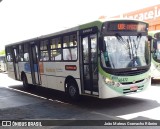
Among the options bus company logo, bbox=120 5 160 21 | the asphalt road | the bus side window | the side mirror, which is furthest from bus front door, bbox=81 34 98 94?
bus company logo, bbox=120 5 160 21

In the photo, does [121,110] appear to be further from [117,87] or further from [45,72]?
[45,72]

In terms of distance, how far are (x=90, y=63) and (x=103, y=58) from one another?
2.45ft

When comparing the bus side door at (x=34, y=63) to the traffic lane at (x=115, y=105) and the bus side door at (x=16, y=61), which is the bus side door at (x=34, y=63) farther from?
the traffic lane at (x=115, y=105)

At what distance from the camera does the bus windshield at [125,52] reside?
889 cm

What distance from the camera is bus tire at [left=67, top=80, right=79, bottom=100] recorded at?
1046 centimetres

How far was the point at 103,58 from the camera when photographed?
8883mm

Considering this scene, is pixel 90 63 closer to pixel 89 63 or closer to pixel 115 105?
pixel 89 63

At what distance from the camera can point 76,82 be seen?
33.9ft

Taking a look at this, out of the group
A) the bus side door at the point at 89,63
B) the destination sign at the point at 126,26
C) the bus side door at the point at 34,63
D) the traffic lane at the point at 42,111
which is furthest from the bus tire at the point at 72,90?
the bus side door at the point at 34,63

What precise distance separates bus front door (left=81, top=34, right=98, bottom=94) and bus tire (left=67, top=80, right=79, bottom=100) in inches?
23.5

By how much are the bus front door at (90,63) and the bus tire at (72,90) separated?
1.96ft

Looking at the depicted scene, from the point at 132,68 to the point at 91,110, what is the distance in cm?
196

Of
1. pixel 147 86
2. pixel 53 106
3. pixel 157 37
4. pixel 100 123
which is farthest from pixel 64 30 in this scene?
pixel 157 37

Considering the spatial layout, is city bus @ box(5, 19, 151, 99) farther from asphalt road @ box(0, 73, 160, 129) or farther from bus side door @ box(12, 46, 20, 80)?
bus side door @ box(12, 46, 20, 80)
